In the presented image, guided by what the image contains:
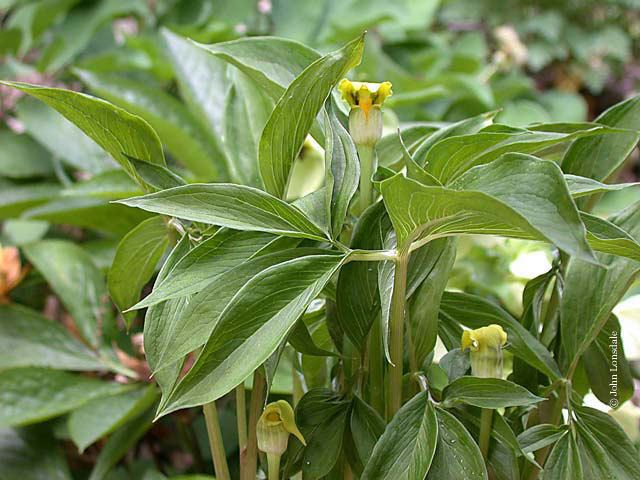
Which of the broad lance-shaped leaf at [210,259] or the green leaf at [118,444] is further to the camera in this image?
the green leaf at [118,444]

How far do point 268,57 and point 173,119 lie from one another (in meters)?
0.48

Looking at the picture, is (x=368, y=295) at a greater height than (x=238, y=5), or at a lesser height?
lesser

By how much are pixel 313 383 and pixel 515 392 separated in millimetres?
127

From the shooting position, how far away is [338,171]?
307mm

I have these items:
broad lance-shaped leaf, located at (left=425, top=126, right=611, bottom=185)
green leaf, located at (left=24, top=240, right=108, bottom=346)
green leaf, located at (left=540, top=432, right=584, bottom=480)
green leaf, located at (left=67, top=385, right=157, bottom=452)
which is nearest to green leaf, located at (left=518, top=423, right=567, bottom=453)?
green leaf, located at (left=540, top=432, right=584, bottom=480)

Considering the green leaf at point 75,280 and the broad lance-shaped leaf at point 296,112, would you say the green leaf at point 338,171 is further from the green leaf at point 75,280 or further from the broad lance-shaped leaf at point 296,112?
the green leaf at point 75,280

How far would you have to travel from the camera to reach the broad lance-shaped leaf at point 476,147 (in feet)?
0.92

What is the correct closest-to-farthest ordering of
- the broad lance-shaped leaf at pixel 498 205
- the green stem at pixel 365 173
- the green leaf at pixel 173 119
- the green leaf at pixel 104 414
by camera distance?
the broad lance-shaped leaf at pixel 498 205, the green stem at pixel 365 173, the green leaf at pixel 104 414, the green leaf at pixel 173 119

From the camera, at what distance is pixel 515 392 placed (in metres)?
0.28

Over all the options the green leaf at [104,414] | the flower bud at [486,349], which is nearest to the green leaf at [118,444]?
the green leaf at [104,414]

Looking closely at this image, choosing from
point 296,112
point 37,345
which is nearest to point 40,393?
point 37,345

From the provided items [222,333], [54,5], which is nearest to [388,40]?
[54,5]

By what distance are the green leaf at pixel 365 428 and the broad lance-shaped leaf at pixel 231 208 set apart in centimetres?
8

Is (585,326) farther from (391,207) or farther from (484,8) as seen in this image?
(484,8)
